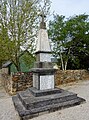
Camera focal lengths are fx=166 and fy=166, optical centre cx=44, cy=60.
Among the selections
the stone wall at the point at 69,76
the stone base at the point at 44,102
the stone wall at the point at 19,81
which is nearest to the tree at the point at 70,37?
the stone wall at the point at 69,76

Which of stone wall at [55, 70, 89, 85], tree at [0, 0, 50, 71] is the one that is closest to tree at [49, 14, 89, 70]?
stone wall at [55, 70, 89, 85]

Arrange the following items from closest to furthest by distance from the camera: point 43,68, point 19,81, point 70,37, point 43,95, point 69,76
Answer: point 43,95
point 43,68
point 19,81
point 69,76
point 70,37

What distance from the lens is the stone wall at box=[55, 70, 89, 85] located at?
574 inches

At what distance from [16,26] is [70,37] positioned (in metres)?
7.37

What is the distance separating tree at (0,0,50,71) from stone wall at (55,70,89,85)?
355 cm

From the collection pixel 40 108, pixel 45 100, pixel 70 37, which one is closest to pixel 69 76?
pixel 70 37

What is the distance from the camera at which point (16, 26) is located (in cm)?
1327

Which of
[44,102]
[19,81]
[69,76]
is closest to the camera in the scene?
[44,102]

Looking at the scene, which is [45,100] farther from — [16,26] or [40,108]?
[16,26]

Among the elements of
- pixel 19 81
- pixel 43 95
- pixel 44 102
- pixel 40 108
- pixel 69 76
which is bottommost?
pixel 40 108

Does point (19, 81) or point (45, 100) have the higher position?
point (19, 81)

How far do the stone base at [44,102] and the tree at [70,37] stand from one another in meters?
11.0

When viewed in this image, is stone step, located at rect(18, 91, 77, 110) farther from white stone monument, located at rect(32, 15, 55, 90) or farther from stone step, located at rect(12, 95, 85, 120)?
white stone monument, located at rect(32, 15, 55, 90)

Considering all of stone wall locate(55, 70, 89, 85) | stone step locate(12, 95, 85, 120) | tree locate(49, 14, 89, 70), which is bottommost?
stone step locate(12, 95, 85, 120)
